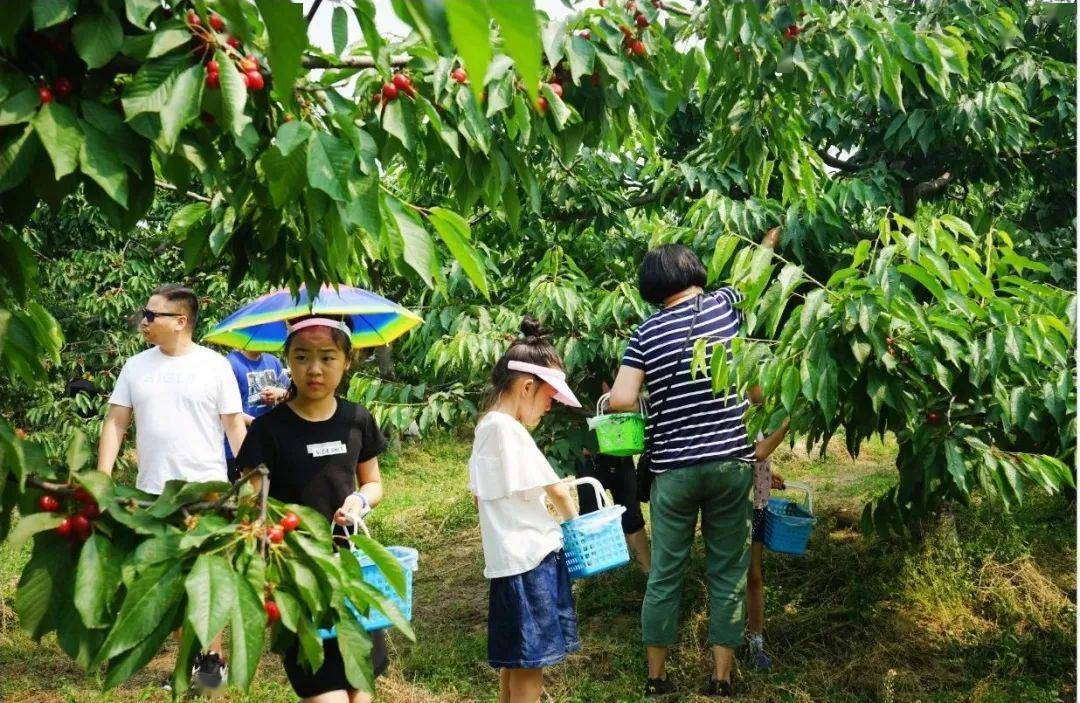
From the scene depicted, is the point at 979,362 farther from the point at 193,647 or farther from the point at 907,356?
the point at 193,647

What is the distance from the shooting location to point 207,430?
162 inches

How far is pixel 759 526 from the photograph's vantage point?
167 inches

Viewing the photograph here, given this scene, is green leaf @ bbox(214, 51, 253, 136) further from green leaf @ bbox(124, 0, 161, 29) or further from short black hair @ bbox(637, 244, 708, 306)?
short black hair @ bbox(637, 244, 708, 306)

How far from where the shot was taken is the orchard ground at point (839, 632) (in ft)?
13.0

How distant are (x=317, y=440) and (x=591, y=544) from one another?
92cm

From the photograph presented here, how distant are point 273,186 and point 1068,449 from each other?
2.73 m

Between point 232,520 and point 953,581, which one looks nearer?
point 232,520

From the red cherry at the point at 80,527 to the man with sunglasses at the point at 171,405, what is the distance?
8.41ft

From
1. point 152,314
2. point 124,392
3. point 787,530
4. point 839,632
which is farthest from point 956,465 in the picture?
point 124,392

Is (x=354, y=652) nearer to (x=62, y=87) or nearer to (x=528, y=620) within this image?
(x=62, y=87)

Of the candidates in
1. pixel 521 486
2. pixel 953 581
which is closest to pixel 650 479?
pixel 521 486

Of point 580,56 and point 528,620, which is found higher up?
point 580,56

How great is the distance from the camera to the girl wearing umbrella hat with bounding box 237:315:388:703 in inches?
119

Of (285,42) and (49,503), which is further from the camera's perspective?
(49,503)
